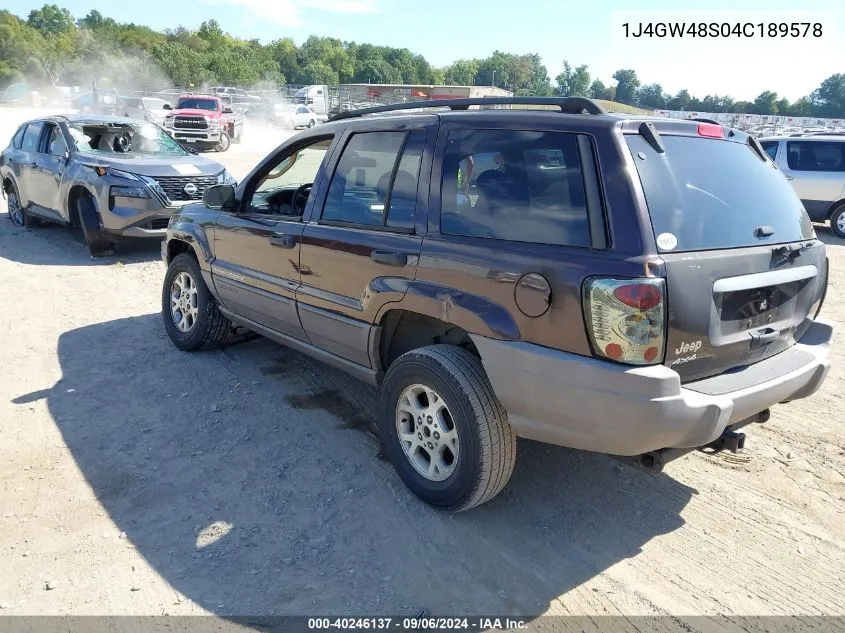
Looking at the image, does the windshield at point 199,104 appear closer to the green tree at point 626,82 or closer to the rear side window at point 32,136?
the rear side window at point 32,136

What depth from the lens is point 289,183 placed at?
195 inches

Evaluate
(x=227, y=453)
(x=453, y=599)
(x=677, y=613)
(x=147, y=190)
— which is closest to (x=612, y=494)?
(x=677, y=613)

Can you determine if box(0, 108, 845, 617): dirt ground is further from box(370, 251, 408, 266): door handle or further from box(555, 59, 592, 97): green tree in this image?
box(555, 59, 592, 97): green tree

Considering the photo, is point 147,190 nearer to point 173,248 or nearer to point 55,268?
point 55,268

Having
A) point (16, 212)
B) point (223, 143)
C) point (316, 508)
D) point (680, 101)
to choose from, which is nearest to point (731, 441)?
point (316, 508)

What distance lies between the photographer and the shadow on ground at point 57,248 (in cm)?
862

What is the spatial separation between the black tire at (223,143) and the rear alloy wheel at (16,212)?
12.9 m

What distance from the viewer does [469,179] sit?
3.18 metres

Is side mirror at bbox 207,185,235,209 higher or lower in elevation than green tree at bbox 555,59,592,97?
lower

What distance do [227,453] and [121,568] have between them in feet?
3.40

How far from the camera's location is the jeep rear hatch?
265 cm

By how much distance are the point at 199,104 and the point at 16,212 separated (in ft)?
51.5

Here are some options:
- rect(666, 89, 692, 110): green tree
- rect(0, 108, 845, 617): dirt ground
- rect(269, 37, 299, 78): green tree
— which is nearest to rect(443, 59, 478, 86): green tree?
rect(269, 37, 299, 78): green tree

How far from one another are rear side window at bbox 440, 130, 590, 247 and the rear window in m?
0.29
